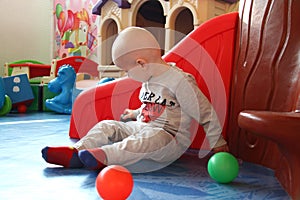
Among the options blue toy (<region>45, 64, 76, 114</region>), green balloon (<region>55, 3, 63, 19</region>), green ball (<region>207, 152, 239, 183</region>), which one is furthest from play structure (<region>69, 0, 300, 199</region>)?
green balloon (<region>55, 3, 63, 19</region>)

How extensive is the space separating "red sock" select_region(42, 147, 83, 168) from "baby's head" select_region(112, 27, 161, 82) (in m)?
0.30

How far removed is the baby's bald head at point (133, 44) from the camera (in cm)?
93

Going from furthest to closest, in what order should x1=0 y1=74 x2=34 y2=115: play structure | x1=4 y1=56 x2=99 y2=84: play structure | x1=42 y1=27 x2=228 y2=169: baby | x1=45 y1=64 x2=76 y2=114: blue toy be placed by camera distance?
x1=4 y1=56 x2=99 y2=84: play structure < x1=0 y1=74 x2=34 y2=115: play structure < x1=45 y1=64 x2=76 y2=114: blue toy < x1=42 y1=27 x2=228 y2=169: baby

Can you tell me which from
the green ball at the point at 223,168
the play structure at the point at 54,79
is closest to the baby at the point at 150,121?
the green ball at the point at 223,168

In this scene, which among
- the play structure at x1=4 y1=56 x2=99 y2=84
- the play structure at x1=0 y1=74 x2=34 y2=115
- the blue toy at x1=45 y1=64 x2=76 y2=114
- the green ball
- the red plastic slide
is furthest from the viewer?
the play structure at x1=4 y1=56 x2=99 y2=84

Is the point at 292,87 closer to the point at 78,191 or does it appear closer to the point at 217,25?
A: the point at 217,25

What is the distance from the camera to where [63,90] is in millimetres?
2570

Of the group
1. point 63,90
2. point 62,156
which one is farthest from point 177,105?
point 63,90

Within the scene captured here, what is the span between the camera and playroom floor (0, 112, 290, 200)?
723mm

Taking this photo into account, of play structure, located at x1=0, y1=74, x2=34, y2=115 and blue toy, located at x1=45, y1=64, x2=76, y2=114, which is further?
play structure, located at x1=0, y1=74, x2=34, y2=115

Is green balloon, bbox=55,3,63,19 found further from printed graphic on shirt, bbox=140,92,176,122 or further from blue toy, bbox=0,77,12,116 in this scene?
printed graphic on shirt, bbox=140,92,176,122

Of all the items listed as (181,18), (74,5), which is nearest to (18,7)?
(74,5)

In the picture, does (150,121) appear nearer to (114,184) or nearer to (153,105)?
(153,105)

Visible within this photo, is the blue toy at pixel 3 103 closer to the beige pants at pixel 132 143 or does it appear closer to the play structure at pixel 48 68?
the play structure at pixel 48 68
